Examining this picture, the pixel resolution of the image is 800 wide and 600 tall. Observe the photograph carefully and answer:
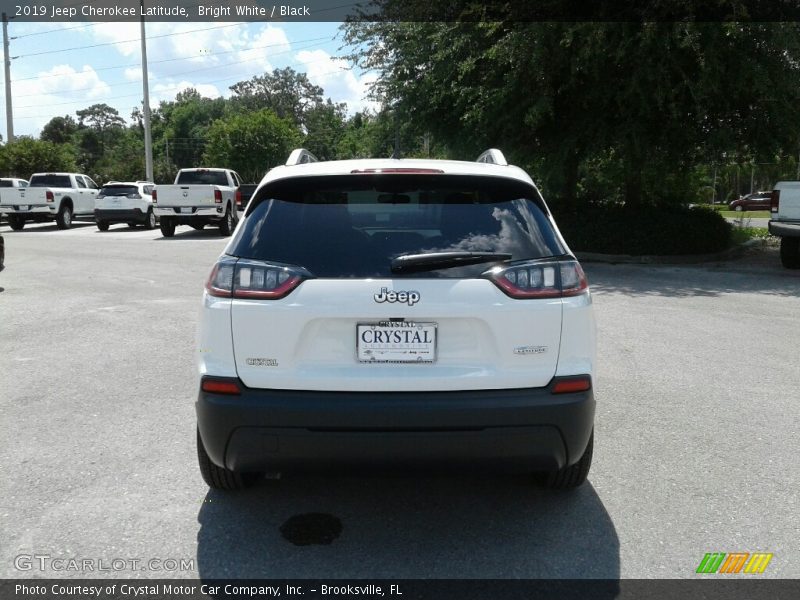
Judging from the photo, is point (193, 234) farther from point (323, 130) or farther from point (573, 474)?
point (323, 130)

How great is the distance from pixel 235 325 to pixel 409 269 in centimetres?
80

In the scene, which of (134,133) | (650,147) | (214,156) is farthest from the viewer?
(134,133)

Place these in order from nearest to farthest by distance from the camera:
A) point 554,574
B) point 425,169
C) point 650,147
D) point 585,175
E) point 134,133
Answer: point 554,574 < point 425,169 < point 650,147 < point 585,175 < point 134,133

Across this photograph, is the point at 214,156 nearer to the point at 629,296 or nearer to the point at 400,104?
the point at 400,104

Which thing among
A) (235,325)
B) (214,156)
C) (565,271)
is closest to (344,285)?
(235,325)

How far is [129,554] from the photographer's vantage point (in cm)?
338

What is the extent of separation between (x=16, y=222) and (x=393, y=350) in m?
27.9

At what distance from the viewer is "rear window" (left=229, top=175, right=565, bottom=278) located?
338cm

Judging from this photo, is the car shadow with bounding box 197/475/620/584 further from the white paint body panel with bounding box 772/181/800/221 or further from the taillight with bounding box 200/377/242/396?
the white paint body panel with bounding box 772/181/800/221

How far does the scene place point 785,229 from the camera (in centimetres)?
1416

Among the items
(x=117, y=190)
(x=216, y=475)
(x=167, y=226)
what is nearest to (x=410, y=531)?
(x=216, y=475)

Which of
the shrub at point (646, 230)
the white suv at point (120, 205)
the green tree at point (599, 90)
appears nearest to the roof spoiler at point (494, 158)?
the green tree at point (599, 90)

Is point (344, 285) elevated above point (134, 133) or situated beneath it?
situated beneath
